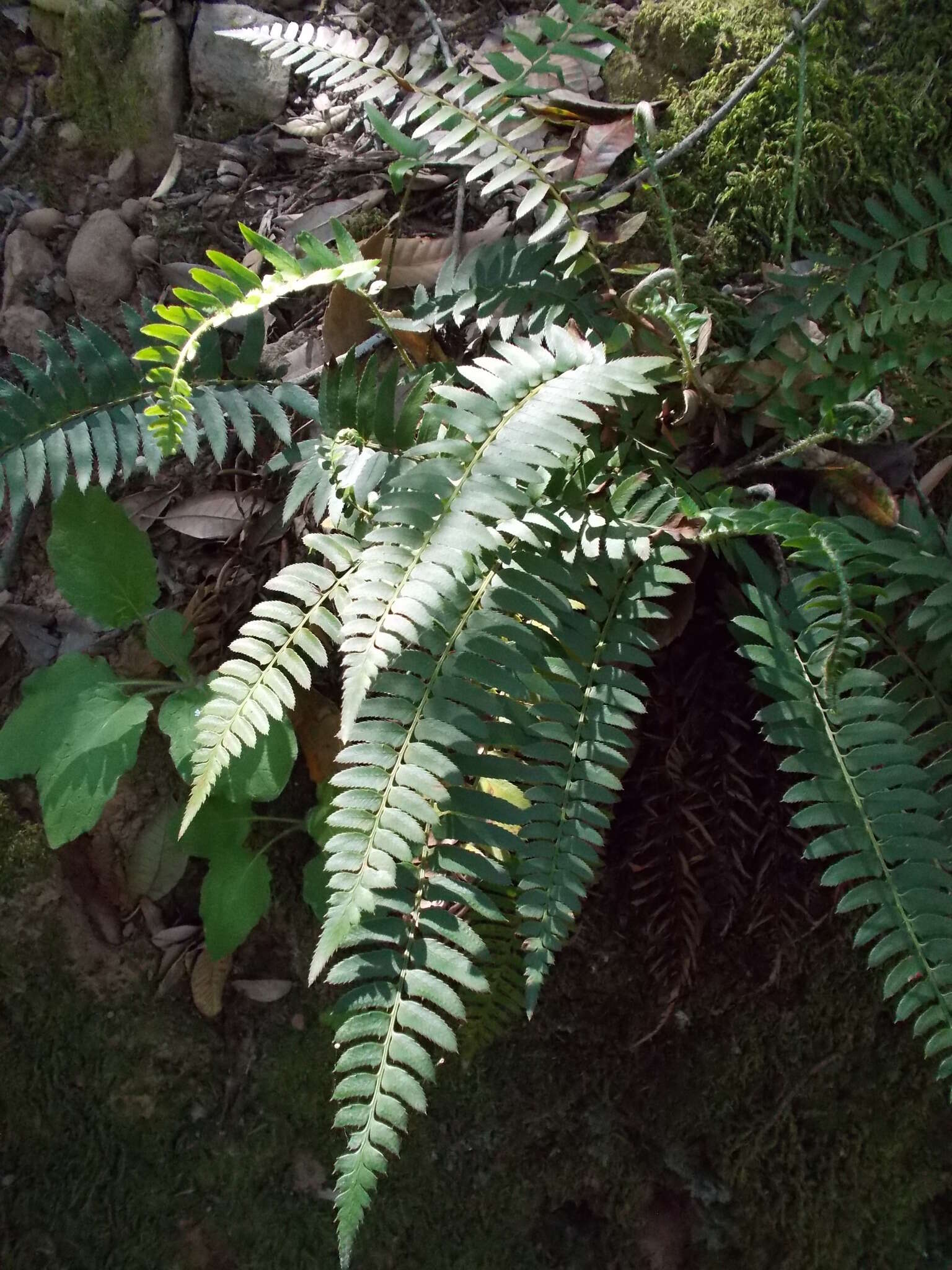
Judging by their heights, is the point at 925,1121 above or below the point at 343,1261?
below

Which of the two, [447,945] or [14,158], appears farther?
[14,158]

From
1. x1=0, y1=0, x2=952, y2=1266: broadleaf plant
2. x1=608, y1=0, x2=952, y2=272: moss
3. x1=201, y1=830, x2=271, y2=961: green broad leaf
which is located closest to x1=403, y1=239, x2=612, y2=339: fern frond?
x1=0, y1=0, x2=952, y2=1266: broadleaf plant

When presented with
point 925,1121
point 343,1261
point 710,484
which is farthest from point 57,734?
point 925,1121

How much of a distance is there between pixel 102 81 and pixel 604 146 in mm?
1415

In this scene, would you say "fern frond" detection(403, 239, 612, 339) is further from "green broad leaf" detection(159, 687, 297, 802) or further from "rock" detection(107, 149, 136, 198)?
"rock" detection(107, 149, 136, 198)

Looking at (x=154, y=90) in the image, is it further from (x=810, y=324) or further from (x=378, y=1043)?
(x=378, y=1043)

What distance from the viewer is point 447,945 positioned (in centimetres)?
173

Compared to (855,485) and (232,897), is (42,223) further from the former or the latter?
(855,485)

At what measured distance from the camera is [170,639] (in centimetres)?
218

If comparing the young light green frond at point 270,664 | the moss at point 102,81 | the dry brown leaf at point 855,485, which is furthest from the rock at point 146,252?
the dry brown leaf at point 855,485

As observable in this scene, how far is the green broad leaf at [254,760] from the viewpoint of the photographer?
6.45ft

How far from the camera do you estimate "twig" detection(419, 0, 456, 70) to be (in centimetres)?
234

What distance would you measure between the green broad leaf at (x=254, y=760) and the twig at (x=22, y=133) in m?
1.70

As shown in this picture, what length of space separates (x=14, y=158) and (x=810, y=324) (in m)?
2.16
